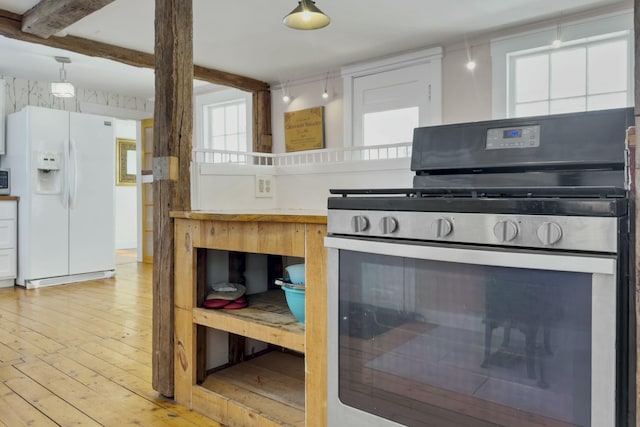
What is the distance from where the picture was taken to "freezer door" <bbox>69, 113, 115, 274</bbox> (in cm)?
488

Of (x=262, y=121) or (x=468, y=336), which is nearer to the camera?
(x=468, y=336)

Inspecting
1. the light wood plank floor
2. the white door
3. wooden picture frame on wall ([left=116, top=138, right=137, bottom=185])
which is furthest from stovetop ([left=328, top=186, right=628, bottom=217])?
wooden picture frame on wall ([left=116, top=138, right=137, bottom=185])

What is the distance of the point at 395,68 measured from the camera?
4215 mm

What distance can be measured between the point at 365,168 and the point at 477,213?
155cm

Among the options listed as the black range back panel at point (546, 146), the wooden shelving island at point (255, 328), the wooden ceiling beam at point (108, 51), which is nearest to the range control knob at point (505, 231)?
the wooden shelving island at point (255, 328)

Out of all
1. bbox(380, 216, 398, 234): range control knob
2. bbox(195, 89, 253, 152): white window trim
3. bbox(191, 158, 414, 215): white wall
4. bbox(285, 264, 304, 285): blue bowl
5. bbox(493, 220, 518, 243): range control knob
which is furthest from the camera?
bbox(195, 89, 253, 152): white window trim

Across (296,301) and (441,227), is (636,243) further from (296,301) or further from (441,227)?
(296,301)

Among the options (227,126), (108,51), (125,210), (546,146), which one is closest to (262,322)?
(546,146)

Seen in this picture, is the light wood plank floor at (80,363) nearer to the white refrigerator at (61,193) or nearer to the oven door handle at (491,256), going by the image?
the white refrigerator at (61,193)

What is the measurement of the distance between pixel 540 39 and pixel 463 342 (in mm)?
3109

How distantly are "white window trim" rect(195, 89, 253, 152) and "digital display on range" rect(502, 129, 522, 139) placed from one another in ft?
12.6

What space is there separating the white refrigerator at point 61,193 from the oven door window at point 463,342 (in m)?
4.38

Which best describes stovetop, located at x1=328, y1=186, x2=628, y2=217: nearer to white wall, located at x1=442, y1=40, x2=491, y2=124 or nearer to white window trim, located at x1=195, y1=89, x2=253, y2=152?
white wall, located at x1=442, y1=40, x2=491, y2=124

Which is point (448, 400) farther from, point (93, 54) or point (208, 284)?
point (93, 54)
